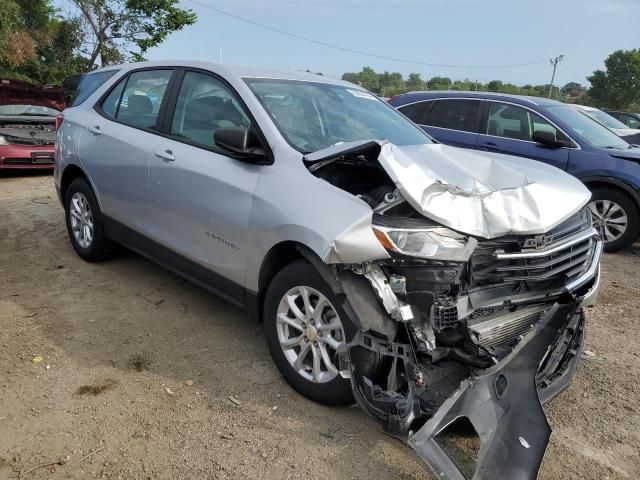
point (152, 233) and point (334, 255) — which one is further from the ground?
point (334, 255)

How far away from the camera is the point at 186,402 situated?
9.75 ft

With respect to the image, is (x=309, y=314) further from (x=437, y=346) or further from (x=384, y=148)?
(x=384, y=148)

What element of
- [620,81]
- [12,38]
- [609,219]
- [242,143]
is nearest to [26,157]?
[242,143]

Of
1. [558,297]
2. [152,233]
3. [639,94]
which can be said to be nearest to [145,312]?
[152,233]

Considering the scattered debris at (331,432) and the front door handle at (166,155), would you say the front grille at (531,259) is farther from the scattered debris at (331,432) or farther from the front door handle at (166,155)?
the front door handle at (166,155)

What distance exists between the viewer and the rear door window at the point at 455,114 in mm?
7344

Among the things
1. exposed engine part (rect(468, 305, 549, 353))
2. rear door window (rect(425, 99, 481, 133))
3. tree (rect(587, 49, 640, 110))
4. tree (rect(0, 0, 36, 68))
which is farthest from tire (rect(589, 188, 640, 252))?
tree (rect(587, 49, 640, 110))

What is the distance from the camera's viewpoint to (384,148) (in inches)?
106

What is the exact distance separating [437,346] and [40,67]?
29151 mm

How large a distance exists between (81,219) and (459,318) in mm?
3981

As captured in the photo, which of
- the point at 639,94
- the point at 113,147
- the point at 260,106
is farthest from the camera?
the point at 639,94

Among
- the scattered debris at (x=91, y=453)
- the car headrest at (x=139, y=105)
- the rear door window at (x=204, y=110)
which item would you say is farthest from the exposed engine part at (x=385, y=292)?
the car headrest at (x=139, y=105)

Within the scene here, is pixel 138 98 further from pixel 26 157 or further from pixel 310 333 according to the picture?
pixel 26 157

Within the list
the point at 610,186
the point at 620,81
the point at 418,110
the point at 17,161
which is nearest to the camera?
the point at 610,186
